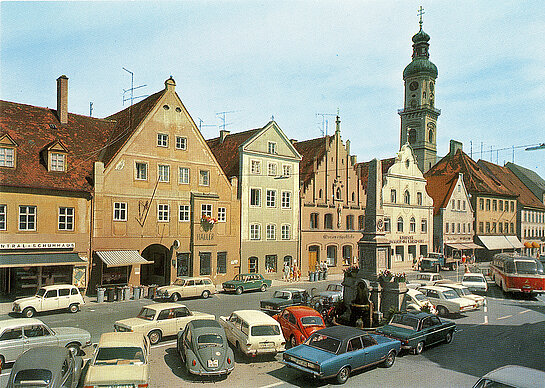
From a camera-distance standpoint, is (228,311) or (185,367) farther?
(228,311)

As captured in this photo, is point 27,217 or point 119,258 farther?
point 119,258

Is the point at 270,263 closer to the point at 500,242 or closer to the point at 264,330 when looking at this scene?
the point at 264,330

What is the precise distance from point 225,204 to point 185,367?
917 inches

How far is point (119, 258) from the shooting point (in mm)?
30078

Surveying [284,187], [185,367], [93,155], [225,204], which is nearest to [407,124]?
[284,187]

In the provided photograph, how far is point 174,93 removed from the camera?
115 feet

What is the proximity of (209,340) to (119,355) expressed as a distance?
2.99 metres

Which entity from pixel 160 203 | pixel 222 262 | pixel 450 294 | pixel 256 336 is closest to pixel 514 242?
pixel 450 294

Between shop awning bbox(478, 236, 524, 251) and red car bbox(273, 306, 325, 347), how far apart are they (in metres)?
52.5

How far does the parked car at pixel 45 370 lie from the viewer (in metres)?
10.2

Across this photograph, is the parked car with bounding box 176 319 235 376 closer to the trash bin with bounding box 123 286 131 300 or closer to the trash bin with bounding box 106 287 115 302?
the trash bin with bounding box 106 287 115 302

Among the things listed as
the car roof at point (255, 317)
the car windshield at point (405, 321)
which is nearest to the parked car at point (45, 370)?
the car roof at point (255, 317)

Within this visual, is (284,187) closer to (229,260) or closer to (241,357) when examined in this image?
(229,260)

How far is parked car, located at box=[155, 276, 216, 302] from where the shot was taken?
27750 mm
